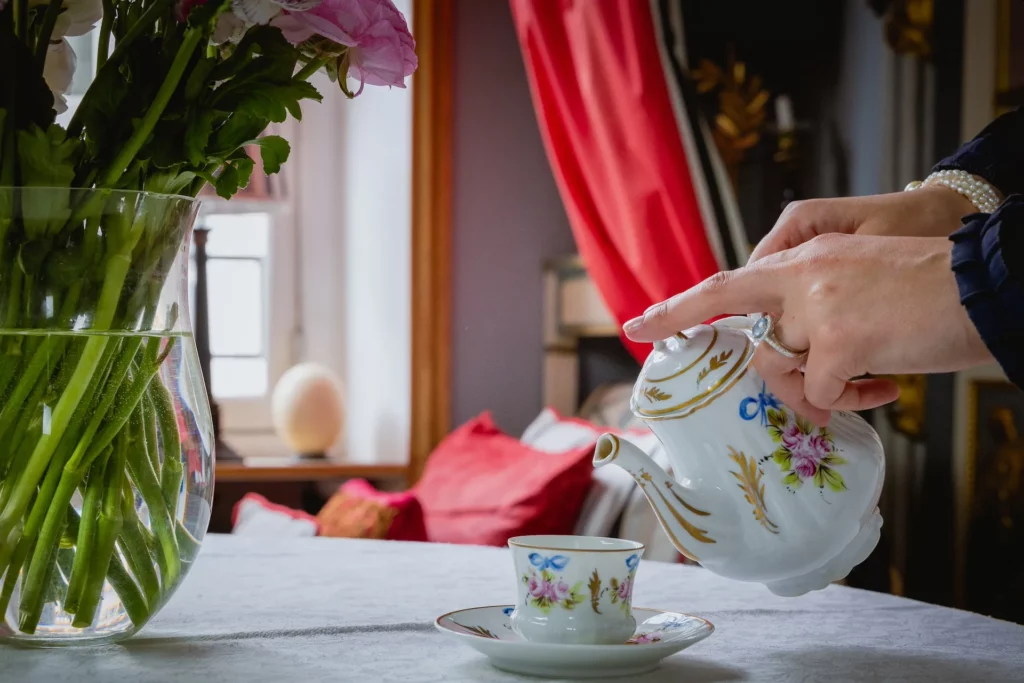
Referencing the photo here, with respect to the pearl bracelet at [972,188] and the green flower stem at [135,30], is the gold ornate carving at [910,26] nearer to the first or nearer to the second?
the pearl bracelet at [972,188]

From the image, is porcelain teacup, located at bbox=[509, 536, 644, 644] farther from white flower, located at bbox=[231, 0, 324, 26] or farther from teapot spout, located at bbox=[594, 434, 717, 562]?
white flower, located at bbox=[231, 0, 324, 26]

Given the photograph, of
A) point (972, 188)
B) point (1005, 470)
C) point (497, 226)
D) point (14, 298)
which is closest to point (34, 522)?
point (14, 298)

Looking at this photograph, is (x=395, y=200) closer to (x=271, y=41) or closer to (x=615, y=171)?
(x=615, y=171)

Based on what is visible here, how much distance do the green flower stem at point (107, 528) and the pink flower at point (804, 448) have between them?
44cm

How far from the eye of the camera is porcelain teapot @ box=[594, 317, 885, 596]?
776 mm

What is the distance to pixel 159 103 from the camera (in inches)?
27.4

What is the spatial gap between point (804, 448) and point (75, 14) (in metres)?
0.57

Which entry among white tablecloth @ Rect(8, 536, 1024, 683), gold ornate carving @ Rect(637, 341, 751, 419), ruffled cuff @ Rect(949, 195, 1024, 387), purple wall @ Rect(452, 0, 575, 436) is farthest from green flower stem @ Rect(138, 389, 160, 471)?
purple wall @ Rect(452, 0, 575, 436)

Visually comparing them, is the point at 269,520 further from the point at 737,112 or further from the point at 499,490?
the point at 737,112

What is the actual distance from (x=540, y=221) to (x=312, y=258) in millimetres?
1007

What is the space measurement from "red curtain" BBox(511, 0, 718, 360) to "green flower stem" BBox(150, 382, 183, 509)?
1.63m

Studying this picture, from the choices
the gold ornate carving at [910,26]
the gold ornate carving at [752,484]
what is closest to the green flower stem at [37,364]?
the gold ornate carving at [752,484]

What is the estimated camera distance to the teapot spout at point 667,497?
0.78 meters

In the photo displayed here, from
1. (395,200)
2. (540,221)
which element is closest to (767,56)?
(540,221)
